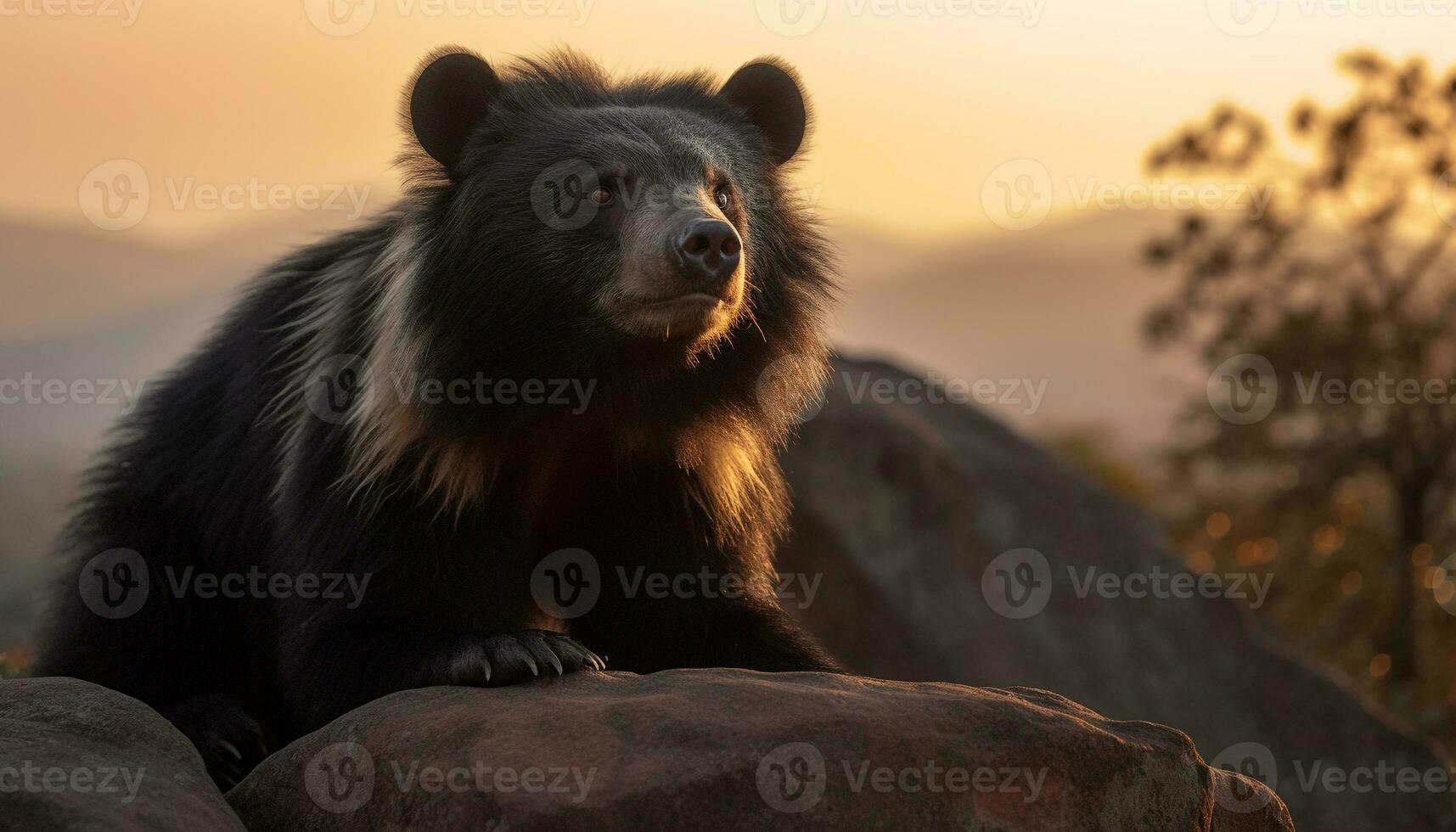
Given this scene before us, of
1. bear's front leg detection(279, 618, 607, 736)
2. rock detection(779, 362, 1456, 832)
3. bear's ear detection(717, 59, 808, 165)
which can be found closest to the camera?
bear's front leg detection(279, 618, 607, 736)

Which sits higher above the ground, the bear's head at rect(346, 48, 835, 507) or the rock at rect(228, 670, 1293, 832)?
the bear's head at rect(346, 48, 835, 507)

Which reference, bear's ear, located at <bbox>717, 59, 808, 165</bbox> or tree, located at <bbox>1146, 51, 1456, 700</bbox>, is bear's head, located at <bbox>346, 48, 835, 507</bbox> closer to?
bear's ear, located at <bbox>717, 59, 808, 165</bbox>

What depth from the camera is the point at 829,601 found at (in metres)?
9.16

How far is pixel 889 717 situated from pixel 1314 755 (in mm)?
6628

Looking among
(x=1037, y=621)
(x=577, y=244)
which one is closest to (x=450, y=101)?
(x=577, y=244)

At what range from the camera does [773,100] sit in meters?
5.67

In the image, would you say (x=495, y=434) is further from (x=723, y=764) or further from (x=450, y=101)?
(x=723, y=764)

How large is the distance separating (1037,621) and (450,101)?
19.8 ft

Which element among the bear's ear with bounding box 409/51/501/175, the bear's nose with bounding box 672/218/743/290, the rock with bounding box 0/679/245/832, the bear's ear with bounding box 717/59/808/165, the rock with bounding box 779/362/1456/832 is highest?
the bear's ear with bounding box 717/59/808/165

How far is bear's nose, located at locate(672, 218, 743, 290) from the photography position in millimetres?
4438

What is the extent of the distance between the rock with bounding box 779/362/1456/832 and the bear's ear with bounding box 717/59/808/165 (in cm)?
385

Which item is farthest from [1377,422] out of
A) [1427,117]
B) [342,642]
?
[342,642]

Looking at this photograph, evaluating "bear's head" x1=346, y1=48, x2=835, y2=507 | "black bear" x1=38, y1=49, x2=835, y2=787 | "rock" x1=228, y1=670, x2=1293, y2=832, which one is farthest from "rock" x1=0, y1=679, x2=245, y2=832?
"bear's head" x1=346, y1=48, x2=835, y2=507

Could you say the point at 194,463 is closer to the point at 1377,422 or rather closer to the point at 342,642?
the point at 342,642
